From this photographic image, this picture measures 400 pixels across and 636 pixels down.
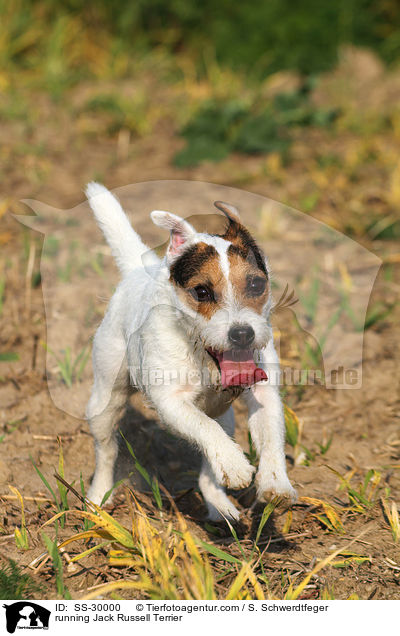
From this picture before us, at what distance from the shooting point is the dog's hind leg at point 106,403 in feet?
13.1

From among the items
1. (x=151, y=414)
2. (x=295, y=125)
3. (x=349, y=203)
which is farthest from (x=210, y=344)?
(x=295, y=125)

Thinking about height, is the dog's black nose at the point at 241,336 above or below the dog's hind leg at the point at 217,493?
above

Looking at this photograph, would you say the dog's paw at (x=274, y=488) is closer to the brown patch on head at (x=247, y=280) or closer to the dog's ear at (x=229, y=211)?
the brown patch on head at (x=247, y=280)

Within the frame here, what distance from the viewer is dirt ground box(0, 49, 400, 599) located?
3.80 metres

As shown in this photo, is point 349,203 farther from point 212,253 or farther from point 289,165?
point 212,253

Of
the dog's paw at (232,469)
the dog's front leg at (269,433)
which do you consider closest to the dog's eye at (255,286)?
the dog's front leg at (269,433)

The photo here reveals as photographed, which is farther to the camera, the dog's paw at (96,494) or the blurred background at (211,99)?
the blurred background at (211,99)

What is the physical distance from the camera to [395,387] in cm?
545

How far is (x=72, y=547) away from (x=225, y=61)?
9.17 m

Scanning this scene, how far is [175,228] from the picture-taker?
347cm
